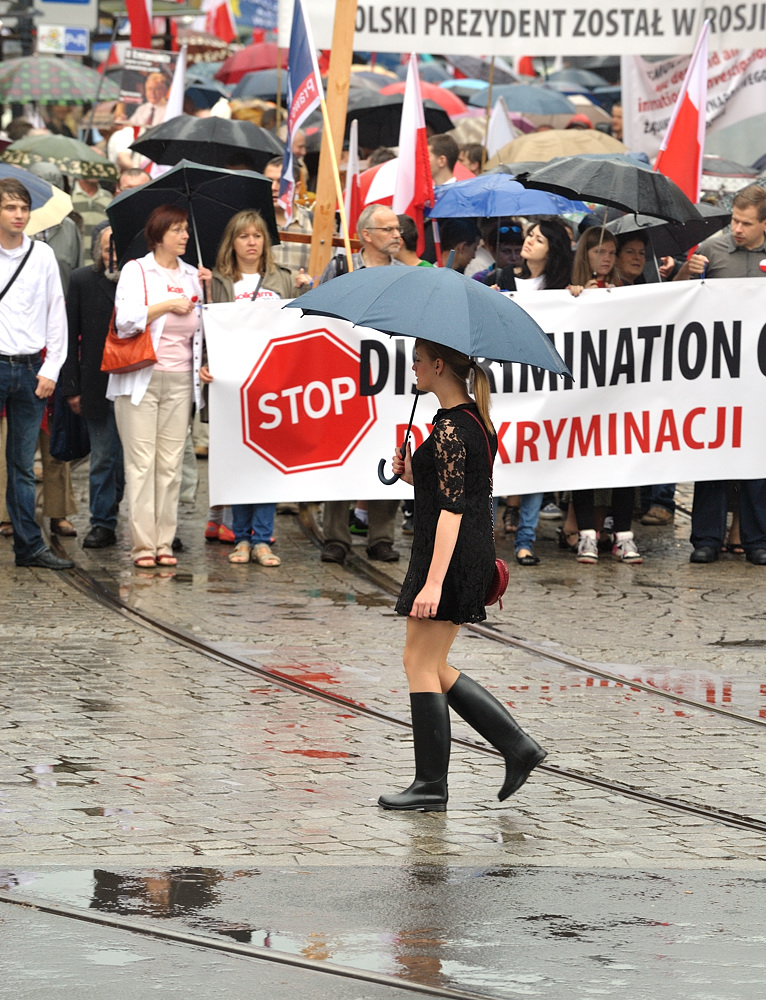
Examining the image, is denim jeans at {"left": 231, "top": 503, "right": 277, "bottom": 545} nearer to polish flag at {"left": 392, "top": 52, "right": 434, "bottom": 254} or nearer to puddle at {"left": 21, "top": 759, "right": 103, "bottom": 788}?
polish flag at {"left": 392, "top": 52, "right": 434, "bottom": 254}

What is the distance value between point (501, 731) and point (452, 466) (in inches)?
41.7

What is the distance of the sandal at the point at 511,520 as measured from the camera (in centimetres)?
1241

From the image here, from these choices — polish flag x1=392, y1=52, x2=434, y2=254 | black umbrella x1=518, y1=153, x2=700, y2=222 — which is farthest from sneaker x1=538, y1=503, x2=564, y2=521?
black umbrella x1=518, y1=153, x2=700, y2=222

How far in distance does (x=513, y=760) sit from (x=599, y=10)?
892 cm

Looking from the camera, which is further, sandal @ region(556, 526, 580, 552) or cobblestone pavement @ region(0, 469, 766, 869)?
sandal @ region(556, 526, 580, 552)

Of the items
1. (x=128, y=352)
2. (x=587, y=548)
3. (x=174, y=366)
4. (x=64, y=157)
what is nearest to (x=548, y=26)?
(x=587, y=548)

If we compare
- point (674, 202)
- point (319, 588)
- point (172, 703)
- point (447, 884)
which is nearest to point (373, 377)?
point (319, 588)

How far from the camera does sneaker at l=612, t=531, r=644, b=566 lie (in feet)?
37.8

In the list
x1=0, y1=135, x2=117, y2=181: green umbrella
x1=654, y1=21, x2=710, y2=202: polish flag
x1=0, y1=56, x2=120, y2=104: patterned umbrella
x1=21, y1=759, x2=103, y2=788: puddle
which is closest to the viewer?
x1=21, y1=759, x2=103, y2=788: puddle

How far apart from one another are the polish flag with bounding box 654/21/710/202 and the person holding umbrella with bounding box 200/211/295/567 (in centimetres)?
333

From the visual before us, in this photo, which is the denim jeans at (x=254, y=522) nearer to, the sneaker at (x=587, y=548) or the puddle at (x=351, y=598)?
the puddle at (x=351, y=598)

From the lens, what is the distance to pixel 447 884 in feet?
18.4

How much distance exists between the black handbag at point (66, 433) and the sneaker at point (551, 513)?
365 cm

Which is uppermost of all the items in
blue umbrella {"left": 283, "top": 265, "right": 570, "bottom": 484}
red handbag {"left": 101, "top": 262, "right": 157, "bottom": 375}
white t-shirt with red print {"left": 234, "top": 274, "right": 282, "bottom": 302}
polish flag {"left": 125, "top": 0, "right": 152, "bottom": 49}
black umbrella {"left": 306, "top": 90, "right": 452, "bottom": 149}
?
polish flag {"left": 125, "top": 0, "right": 152, "bottom": 49}
